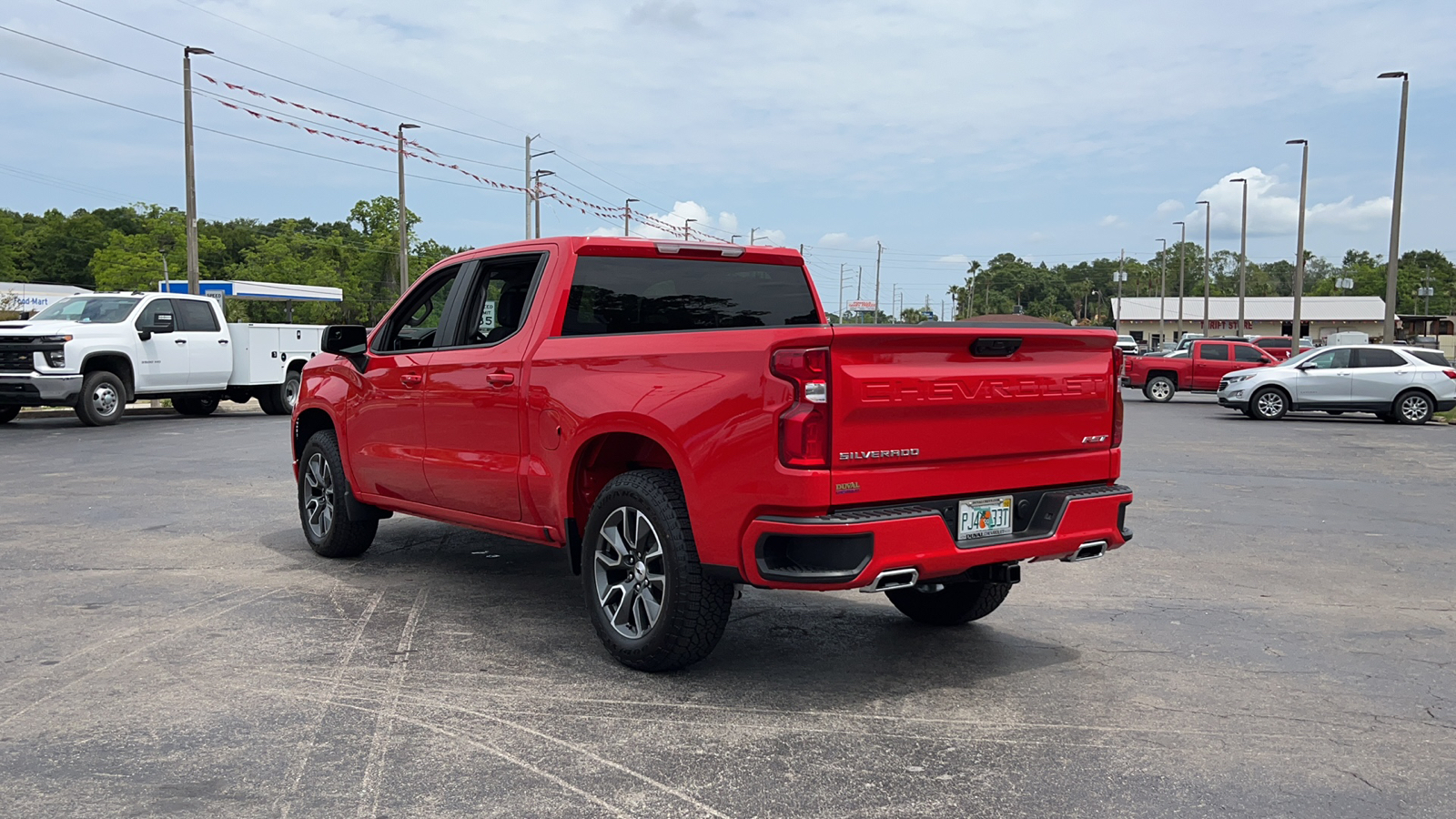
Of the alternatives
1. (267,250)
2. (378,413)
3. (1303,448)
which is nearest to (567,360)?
(378,413)

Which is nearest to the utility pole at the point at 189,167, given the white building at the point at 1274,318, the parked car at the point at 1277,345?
the parked car at the point at 1277,345

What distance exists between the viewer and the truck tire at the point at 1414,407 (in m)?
23.5

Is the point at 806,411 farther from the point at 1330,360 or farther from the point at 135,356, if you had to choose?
the point at 1330,360

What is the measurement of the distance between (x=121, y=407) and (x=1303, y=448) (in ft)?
60.0

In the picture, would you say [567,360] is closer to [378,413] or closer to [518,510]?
[518,510]

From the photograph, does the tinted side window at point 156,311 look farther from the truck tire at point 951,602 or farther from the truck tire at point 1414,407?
Answer: the truck tire at point 1414,407

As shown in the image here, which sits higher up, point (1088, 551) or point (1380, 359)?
point (1380, 359)

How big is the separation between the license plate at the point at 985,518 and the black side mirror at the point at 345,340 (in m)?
4.25

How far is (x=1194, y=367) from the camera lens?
103 feet

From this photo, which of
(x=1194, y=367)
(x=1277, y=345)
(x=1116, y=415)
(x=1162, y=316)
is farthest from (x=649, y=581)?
(x=1162, y=316)

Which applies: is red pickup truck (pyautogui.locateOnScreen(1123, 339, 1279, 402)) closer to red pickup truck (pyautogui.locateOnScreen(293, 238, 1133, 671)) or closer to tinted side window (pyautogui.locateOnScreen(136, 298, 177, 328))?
tinted side window (pyautogui.locateOnScreen(136, 298, 177, 328))

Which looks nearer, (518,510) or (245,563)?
(518,510)

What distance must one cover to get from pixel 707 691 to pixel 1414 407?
2322 centimetres

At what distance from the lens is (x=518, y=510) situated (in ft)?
19.7
